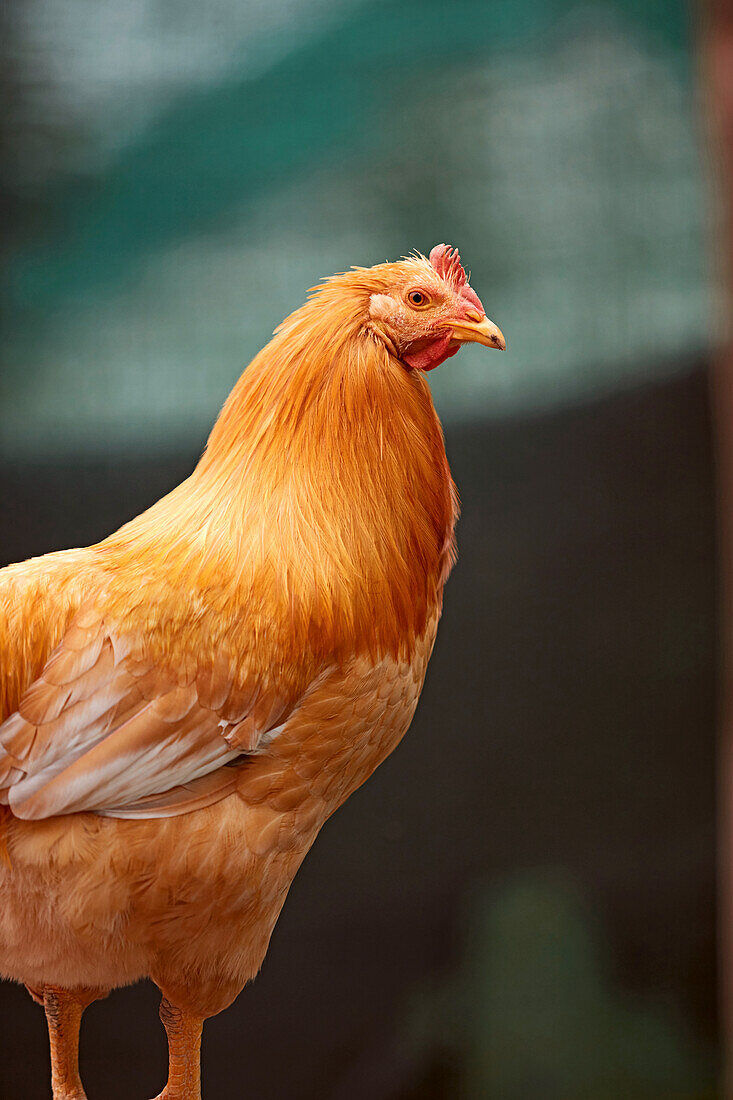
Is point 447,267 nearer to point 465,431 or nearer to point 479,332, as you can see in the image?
point 479,332

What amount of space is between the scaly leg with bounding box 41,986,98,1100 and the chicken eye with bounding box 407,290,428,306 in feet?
3.70

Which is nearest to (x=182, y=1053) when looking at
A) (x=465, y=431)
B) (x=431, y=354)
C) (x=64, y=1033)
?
(x=64, y=1033)

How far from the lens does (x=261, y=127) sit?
190 centimetres

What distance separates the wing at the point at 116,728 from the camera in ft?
3.40

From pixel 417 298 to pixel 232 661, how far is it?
56 centimetres

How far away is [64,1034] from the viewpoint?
52.1 inches

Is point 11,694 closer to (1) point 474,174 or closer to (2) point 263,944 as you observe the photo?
(2) point 263,944

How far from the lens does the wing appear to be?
104 cm

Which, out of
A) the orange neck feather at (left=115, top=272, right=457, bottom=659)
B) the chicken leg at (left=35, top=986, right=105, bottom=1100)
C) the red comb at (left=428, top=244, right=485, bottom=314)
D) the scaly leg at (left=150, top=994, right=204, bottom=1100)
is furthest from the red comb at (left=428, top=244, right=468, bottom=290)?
the chicken leg at (left=35, top=986, right=105, bottom=1100)

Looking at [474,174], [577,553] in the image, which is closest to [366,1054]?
[577,553]

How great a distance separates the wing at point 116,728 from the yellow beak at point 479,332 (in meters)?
0.54

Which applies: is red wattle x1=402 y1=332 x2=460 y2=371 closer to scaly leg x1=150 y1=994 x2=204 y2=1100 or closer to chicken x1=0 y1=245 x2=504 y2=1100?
chicken x1=0 y1=245 x2=504 y2=1100

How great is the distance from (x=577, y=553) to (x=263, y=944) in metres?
1.18

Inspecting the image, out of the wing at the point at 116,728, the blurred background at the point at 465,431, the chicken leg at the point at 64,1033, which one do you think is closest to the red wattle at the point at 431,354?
the wing at the point at 116,728
